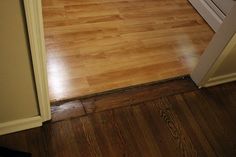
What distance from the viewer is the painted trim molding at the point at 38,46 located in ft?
2.78

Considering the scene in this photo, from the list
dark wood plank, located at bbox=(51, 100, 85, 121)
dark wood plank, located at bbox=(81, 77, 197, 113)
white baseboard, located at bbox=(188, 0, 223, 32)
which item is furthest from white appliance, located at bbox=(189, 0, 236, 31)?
dark wood plank, located at bbox=(51, 100, 85, 121)

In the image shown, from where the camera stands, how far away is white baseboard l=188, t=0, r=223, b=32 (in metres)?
2.22

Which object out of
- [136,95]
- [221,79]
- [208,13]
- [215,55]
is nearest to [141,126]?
[136,95]

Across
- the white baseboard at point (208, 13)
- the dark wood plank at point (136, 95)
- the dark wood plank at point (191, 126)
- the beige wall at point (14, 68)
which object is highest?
the beige wall at point (14, 68)

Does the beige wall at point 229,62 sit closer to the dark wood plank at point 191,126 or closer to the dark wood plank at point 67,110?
the dark wood plank at point 191,126

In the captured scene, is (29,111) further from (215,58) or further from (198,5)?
(198,5)

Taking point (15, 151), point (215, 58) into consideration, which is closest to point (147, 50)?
point (215, 58)

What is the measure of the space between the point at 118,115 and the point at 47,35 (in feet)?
2.68

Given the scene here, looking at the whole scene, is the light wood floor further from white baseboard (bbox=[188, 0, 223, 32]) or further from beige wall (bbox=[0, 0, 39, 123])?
beige wall (bbox=[0, 0, 39, 123])

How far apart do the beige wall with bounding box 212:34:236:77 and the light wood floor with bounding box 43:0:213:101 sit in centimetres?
23

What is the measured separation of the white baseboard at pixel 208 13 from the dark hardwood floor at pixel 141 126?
0.74 metres

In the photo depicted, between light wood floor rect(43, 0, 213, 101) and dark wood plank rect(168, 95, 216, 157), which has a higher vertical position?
light wood floor rect(43, 0, 213, 101)

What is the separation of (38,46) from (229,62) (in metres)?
1.24

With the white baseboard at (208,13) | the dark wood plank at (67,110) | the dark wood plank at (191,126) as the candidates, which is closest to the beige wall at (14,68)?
the dark wood plank at (67,110)
